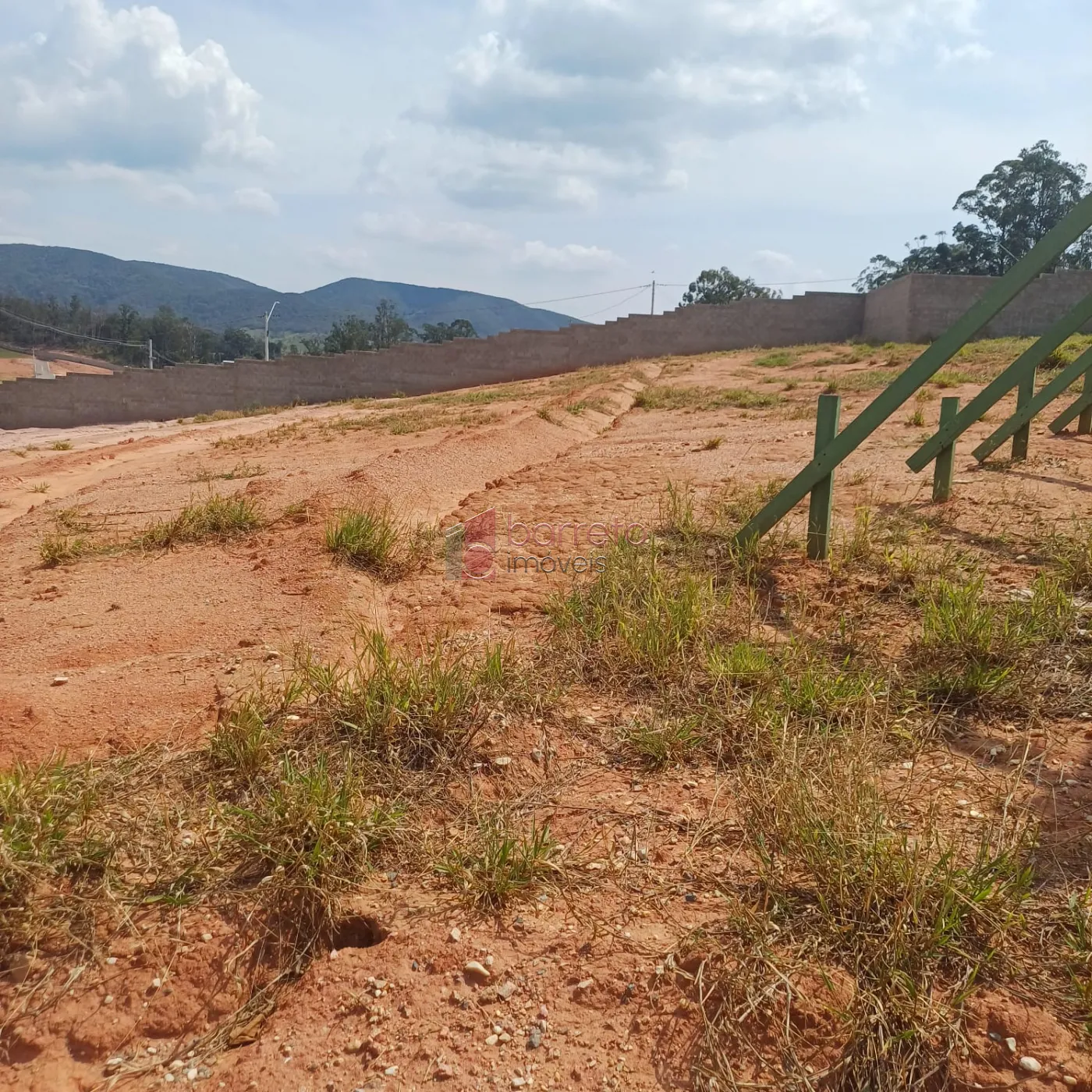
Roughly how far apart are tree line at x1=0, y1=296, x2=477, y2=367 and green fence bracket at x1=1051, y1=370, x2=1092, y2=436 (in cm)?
4670

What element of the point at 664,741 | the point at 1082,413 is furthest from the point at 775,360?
the point at 664,741

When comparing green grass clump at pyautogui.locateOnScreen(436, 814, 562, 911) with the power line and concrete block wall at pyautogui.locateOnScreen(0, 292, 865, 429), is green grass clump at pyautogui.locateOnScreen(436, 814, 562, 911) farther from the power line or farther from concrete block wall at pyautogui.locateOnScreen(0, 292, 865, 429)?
the power line

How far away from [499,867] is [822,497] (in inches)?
118

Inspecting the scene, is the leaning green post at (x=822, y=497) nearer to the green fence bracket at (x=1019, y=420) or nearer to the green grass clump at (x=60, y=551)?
the green fence bracket at (x=1019, y=420)

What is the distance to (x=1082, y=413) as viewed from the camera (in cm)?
799

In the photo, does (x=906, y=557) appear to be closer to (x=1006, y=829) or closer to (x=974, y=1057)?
(x=1006, y=829)

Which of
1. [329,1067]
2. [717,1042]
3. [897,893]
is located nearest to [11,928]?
[329,1067]

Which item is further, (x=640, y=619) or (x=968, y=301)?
(x=968, y=301)

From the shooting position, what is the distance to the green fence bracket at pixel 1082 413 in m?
7.66

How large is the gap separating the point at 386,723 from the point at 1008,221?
48.7 m

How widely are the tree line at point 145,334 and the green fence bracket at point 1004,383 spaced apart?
158ft

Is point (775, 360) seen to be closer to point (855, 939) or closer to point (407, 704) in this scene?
point (407, 704)

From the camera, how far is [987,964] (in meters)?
1.77

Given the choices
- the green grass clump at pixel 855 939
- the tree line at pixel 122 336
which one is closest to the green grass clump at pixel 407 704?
the green grass clump at pixel 855 939
